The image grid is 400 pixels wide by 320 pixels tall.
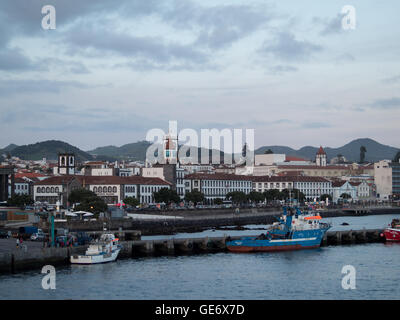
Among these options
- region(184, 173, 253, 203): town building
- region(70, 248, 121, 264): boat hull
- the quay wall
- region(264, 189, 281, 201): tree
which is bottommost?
region(70, 248, 121, 264): boat hull

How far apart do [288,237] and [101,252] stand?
16998 mm

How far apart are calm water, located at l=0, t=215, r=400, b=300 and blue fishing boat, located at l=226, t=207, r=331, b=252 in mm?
2263

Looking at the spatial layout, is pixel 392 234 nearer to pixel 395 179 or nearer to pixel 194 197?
pixel 194 197

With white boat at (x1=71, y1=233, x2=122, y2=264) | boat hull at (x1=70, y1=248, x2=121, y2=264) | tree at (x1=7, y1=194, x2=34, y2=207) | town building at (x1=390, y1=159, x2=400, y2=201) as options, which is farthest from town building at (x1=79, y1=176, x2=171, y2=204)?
town building at (x1=390, y1=159, x2=400, y2=201)

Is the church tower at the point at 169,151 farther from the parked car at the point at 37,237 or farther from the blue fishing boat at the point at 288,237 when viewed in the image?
the parked car at the point at 37,237

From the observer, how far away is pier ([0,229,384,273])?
39.9 m

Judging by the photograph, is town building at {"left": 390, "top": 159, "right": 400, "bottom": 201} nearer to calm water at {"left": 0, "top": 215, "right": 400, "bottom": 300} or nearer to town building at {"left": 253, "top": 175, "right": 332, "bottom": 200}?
town building at {"left": 253, "top": 175, "right": 332, "bottom": 200}

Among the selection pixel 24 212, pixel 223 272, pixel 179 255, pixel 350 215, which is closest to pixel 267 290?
pixel 223 272

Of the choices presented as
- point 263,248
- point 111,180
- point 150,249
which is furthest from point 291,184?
point 150,249

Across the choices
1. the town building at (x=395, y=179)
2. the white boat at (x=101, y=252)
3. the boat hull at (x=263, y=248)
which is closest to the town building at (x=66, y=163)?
the boat hull at (x=263, y=248)

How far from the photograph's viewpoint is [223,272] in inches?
1660

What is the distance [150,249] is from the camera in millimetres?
50938
